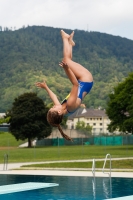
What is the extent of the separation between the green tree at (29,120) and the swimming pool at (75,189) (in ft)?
137

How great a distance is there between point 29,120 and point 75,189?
48510 mm

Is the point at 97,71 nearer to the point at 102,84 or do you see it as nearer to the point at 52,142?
the point at 102,84

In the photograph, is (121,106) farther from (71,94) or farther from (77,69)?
(71,94)

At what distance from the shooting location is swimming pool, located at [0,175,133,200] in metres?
16.6

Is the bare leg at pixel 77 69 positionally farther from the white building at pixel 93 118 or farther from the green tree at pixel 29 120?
the white building at pixel 93 118

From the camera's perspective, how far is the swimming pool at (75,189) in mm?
16578

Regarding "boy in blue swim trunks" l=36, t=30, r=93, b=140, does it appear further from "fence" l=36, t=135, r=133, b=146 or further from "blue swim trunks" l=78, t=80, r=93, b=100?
"fence" l=36, t=135, r=133, b=146

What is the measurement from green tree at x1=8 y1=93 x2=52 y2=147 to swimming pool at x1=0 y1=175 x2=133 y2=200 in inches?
1640

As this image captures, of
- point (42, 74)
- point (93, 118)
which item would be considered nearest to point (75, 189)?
point (93, 118)

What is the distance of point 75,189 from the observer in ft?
61.0

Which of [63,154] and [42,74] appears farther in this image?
[42,74]

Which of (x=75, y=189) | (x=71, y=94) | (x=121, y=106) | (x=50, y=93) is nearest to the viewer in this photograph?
(x=71, y=94)

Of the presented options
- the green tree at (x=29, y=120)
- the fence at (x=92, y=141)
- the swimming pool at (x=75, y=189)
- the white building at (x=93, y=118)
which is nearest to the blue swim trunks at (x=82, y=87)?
the swimming pool at (x=75, y=189)

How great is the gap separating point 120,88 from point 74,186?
Result: 35.5 meters
